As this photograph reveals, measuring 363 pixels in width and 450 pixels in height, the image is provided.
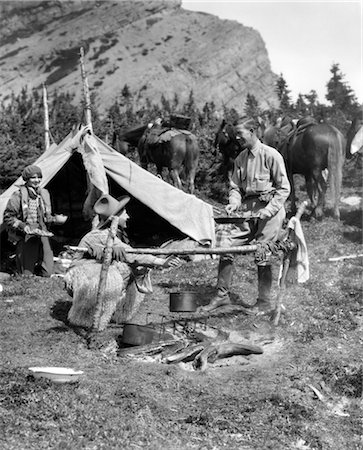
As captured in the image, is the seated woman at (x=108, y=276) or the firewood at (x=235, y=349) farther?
the seated woman at (x=108, y=276)

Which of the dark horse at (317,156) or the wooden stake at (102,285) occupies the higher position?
the wooden stake at (102,285)

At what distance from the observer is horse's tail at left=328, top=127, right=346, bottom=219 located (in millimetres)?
13305

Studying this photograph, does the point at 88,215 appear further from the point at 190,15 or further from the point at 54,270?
the point at 190,15

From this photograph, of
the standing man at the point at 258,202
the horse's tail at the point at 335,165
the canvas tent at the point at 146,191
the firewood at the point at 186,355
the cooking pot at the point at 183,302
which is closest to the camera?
the firewood at the point at 186,355

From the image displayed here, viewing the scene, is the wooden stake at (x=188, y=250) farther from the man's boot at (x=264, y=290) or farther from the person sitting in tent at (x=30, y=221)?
the person sitting in tent at (x=30, y=221)

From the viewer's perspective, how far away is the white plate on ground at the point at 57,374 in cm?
505

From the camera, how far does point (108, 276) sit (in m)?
6.53

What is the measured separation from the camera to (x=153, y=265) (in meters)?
6.58

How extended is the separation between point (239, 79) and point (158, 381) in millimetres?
72249

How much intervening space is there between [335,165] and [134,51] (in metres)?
62.7

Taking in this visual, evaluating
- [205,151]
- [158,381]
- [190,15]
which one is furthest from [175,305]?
[190,15]

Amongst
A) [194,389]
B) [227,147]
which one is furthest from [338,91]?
[194,389]

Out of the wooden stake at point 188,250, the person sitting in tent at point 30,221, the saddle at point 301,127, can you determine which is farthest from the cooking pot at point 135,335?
the saddle at point 301,127

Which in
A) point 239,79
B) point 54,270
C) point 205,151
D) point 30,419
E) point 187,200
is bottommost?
point 239,79
